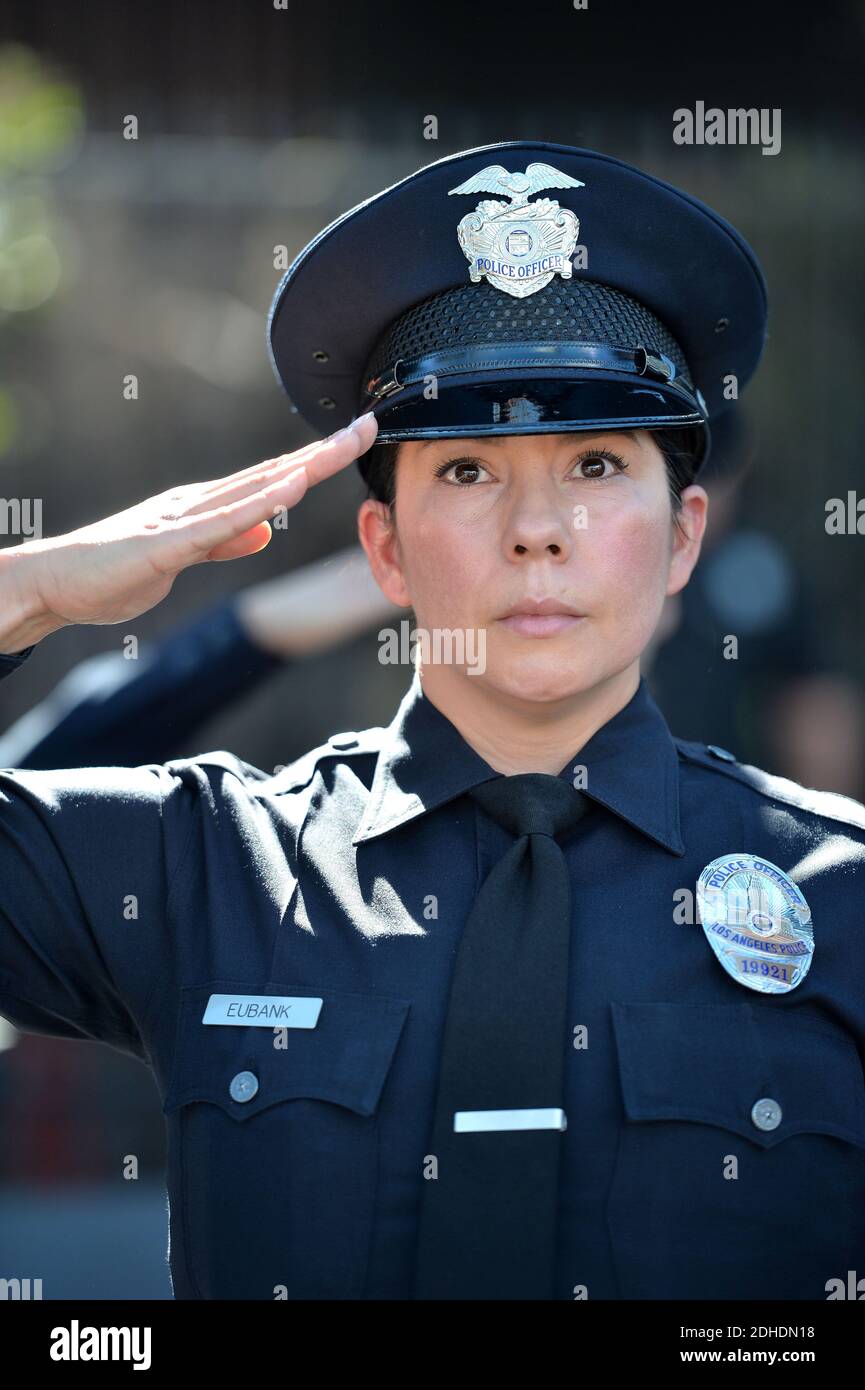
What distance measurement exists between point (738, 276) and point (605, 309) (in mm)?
232

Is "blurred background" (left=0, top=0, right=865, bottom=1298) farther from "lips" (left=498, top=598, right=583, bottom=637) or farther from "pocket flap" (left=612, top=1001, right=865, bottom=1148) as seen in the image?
"pocket flap" (left=612, top=1001, right=865, bottom=1148)

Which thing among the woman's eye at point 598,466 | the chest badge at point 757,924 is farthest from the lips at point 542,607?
the chest badge at point 757,924

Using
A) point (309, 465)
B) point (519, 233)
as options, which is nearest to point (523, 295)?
point (519, 233)

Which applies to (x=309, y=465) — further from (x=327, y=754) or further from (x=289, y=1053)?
(x=289, y=1053)

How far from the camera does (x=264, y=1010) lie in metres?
1.68

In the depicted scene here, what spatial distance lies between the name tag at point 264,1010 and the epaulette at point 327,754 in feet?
0.93

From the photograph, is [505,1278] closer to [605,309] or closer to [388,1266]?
[388,1266]

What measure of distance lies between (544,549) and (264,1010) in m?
0.57

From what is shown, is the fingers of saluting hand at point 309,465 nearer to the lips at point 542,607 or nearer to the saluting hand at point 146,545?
the saluting hand at point 146,545

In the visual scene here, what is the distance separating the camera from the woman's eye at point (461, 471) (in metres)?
1.73

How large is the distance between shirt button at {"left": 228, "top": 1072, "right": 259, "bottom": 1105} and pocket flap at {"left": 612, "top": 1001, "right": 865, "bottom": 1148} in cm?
38

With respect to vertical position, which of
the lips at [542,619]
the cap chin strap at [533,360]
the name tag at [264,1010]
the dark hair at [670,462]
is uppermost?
the cap chin strap at [533,360]

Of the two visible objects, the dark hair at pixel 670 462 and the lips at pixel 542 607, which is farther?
the dark hair at pixel 670 462
